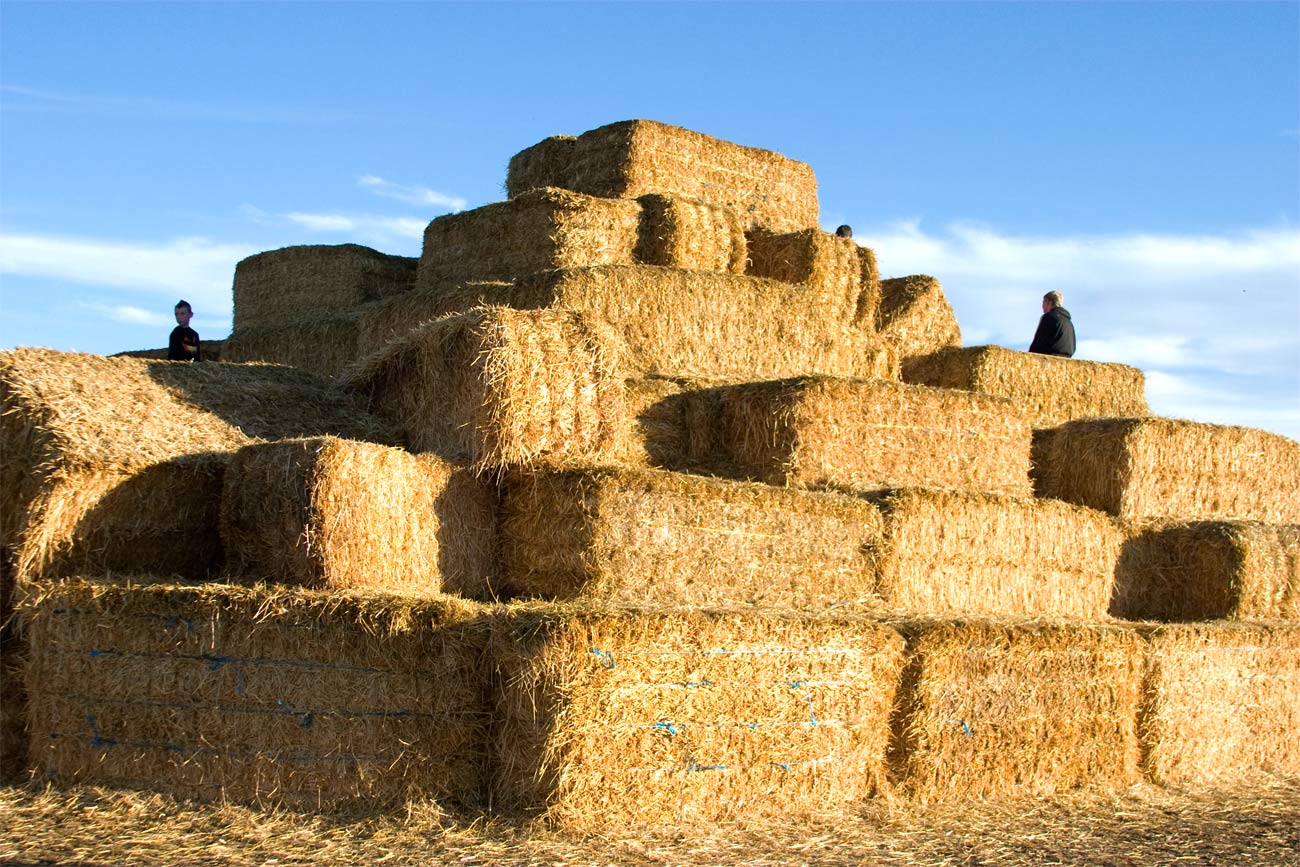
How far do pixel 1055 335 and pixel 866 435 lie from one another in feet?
16.1

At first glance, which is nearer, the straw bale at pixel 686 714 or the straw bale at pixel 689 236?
the straw bale at pixel 686 714

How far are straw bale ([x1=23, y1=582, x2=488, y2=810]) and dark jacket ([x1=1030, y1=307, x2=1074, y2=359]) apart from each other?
8840mm

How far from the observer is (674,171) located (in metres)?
13.3

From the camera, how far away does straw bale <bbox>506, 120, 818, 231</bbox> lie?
43.0ft

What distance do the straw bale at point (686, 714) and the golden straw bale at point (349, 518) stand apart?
1126 millimetres

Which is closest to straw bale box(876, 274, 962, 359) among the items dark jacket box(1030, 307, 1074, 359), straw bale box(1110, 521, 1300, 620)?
dark jacket box(1030, 307, 1074, 359)

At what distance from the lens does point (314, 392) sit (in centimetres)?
938

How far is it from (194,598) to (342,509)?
895mm

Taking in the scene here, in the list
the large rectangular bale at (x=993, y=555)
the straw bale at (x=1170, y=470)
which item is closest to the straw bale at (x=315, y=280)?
the straw bale at (x=1170, y=470)

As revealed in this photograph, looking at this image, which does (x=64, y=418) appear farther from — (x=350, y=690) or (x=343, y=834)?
(x=343, y=834)

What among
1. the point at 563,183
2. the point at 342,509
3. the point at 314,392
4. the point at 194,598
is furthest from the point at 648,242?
the point at 194,598

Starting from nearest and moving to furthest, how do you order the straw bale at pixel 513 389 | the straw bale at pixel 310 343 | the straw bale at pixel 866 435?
the straw bale at pixel 513 389 < the straw bale at pixel 866 435 < the straw bale at pixel 310 343

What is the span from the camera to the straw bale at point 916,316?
13.5 metres

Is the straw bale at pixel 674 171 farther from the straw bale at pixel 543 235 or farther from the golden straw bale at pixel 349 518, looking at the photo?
the golden straw bale at pixel 349 518
